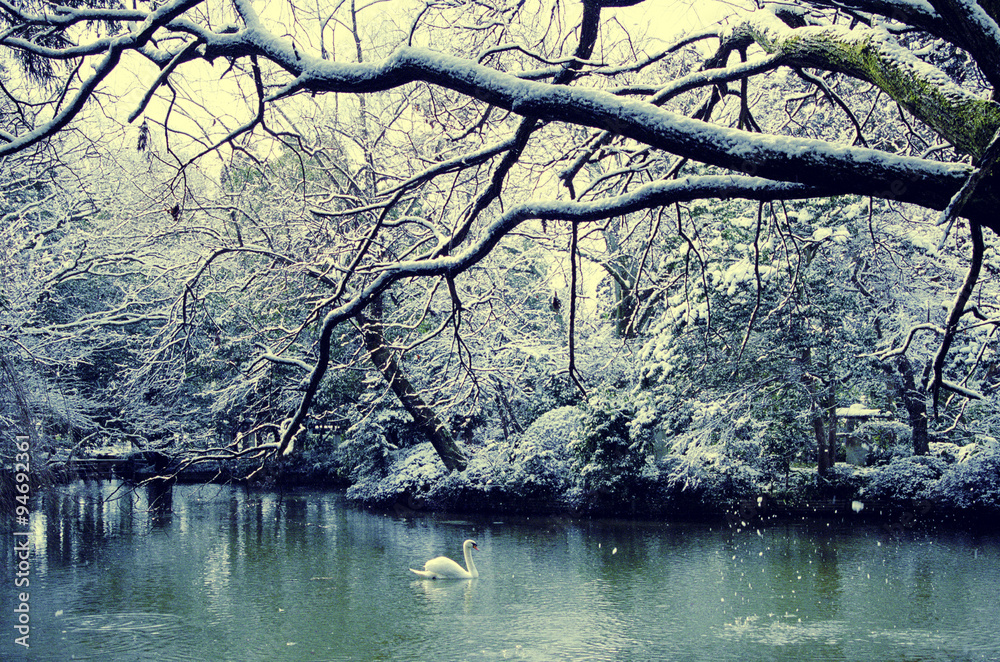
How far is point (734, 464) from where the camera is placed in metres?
13.8

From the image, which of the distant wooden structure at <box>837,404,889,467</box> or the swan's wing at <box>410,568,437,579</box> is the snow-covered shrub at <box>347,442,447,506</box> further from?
the distant wooden structure at <box>837,404,889,467</box>

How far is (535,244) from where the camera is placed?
14164mm

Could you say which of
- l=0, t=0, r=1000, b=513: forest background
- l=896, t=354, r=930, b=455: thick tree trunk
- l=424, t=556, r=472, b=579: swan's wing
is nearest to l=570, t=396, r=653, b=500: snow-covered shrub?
l=0, t=0, r=1000, b=513: forest background

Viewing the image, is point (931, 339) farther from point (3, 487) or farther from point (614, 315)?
point (3, 487)

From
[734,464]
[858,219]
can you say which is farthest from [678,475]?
[858,219]

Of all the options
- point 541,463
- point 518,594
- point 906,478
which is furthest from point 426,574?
point 906,478

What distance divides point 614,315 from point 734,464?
701cm

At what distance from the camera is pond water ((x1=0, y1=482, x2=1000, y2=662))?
698 cm

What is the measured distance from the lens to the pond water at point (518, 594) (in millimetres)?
6980

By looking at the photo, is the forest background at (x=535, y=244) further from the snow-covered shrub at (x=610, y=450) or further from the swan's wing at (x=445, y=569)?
the swan's wing at (x=445, y=569)

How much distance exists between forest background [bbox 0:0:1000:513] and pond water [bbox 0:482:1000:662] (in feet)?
5.29

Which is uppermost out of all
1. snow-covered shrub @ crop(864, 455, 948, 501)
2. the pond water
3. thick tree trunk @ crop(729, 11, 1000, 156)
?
thick tree trunk @ crop(729, 11, 1000, 156)

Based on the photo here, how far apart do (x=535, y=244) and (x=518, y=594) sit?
6775 mm

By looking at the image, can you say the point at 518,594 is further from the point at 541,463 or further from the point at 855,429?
the point at 855,429
